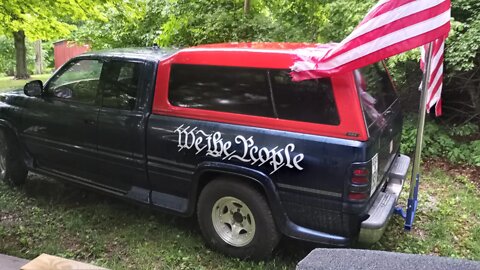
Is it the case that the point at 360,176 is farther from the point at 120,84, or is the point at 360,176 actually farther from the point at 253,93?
the point at 120,84

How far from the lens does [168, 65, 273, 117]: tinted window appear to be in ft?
11.5

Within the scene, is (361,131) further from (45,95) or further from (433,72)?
(45,95)

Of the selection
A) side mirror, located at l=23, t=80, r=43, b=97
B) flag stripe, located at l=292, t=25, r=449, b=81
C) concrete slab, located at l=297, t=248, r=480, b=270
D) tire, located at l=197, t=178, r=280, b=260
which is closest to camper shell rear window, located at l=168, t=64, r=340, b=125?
flag stripe, located at l=292, t=25, r=449, b=81

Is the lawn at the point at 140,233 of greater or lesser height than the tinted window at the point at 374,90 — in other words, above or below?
below

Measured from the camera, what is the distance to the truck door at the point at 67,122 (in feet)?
14.6

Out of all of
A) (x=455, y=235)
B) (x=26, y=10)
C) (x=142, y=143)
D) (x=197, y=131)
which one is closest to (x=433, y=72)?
(x=455, y=235)

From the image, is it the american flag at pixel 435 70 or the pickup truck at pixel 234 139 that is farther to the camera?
the american flag at pixel 435 70

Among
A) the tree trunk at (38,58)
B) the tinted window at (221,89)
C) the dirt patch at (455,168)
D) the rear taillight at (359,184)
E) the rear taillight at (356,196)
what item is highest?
the tinted window at (221,89)

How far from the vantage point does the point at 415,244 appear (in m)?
4.12

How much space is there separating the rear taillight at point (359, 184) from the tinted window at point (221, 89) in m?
0.79

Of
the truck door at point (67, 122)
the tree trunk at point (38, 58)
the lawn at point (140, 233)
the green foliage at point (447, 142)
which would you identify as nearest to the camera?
the lawn at point (140, 233)

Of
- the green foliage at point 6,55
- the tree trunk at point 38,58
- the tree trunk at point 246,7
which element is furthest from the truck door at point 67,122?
the tree trunk at point 38,58

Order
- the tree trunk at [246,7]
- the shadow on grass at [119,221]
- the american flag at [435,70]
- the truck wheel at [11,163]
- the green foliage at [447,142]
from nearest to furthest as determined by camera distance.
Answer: the shadow on grass at [119,221]
the american flag at [435,70]
the truck wheel at [11,163]
the green foliage at [447,142]
the tree trunk at [246,7]

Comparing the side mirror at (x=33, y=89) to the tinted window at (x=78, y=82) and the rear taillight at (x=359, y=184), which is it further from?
the rear taillight at (x=359, y=184)
